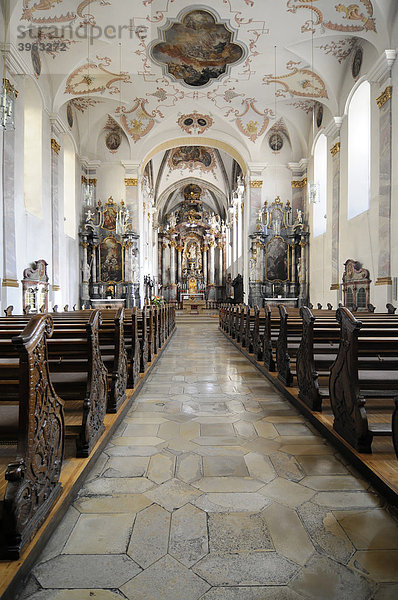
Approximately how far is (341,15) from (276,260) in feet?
28.8

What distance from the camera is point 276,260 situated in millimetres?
16156

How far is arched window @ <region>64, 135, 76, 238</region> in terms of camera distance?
46.5 feet

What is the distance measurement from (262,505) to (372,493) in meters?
0.68

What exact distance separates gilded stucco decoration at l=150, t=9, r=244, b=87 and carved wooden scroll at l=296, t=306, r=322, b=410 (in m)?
10.1

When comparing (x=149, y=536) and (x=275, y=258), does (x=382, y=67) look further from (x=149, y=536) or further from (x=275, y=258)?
(x=149, y=536)

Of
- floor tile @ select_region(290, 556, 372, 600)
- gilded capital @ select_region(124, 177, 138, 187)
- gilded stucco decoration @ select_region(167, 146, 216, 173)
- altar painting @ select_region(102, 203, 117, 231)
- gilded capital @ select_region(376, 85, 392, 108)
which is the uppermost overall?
gilded stucco decoration @ select_region(167, 146, 216, 173)

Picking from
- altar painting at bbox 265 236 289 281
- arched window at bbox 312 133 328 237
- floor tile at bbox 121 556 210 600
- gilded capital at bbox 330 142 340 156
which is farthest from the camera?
altar painting at bbox 265 236 289 281

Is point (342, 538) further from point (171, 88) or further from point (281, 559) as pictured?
point (171, 88)

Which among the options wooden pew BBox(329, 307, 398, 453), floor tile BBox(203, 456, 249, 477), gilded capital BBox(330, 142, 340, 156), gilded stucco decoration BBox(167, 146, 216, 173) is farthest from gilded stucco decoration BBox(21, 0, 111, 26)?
gilded stucco decoration BBox(167, 146, 216, 173)

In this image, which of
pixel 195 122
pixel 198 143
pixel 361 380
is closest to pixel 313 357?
pixel 361 380

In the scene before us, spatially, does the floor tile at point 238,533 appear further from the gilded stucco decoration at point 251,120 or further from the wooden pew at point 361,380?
the gilded stucco decoration at point 251,120

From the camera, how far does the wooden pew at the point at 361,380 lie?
262cm

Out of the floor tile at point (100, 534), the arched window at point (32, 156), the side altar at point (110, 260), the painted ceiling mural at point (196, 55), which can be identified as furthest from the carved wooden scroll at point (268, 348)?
the side altar at point (110, 260)

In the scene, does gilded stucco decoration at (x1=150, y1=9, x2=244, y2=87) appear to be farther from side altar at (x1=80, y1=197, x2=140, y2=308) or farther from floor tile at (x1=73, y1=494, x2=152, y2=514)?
floor tile at (x1=73, y1=494, x2=152, y2=514)
